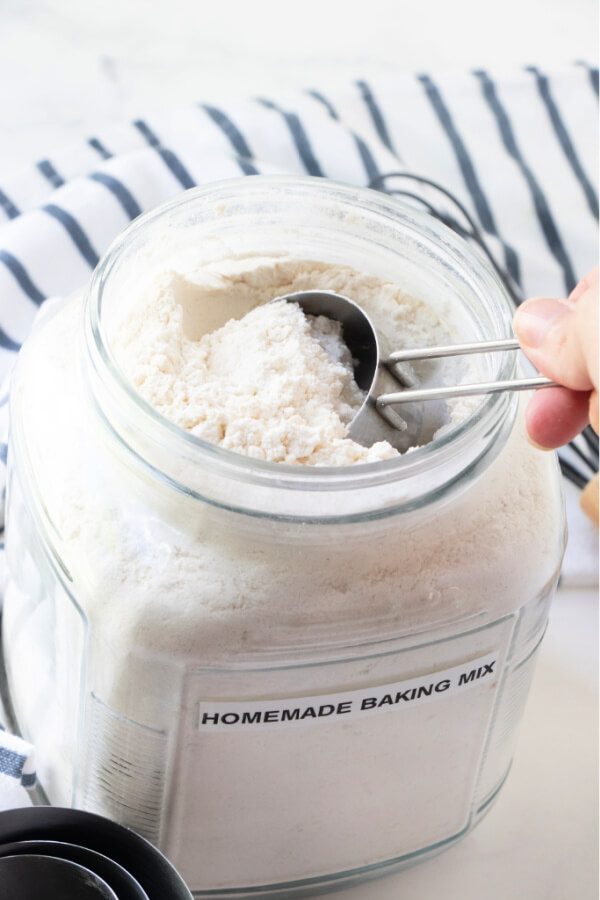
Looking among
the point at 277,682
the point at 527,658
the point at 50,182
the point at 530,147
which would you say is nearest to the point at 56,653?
the point at 277,682

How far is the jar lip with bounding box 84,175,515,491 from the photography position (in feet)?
1.39

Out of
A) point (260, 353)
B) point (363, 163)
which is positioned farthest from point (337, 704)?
point (363, 163)

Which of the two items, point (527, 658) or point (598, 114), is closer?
point (527, 658)

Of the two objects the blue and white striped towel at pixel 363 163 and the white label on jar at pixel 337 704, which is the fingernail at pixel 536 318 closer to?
the white label on jar at pixel 337 704

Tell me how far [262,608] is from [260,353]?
133 millimetres

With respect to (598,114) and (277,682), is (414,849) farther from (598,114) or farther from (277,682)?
(598,114)

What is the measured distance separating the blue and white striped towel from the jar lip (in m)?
0.29

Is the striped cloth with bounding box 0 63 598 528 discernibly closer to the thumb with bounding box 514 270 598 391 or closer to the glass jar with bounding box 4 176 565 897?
the glass jar with bounding box 4 176 565 897

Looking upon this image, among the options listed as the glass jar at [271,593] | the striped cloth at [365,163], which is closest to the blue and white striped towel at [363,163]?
the striped cloth at [365,163]

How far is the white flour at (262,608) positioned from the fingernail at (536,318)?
0.23 ft

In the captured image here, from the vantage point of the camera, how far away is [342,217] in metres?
0.58

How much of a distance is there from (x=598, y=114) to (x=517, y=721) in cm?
63

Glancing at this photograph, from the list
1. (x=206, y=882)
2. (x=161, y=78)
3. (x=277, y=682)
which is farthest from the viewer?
(x=161, y=78)

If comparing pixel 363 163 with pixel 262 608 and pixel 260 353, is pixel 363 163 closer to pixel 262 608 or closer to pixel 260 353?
Result: pixel 260 353
